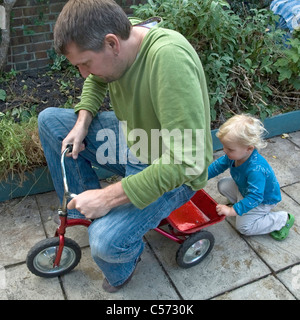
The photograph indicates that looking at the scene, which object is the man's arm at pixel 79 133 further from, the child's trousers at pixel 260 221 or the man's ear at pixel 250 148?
the child's trousers at pixel 260 221

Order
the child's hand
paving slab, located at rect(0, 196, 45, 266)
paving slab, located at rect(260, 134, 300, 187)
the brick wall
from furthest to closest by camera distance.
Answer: the brick wall, paving slab, located at rect(260, 134, 300, 187), paving slab, located at rect(0, 196, 45, 266), the child's hand

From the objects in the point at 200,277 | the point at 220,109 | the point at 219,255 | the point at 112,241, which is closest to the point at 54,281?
the point at 112,241

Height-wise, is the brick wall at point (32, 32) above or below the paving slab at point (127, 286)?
above

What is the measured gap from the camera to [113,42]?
150cm

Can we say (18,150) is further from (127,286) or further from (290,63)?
(290,63)

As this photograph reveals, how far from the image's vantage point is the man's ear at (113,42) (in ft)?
4.81

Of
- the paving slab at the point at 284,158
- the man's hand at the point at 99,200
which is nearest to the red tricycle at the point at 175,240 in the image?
the man's hand at the point at 99,200

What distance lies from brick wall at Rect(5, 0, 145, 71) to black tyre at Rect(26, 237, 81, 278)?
2.42m

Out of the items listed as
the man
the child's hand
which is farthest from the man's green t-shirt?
the child's hand

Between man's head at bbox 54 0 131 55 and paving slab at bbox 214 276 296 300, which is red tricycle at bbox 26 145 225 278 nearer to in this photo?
paving slab at bbox 214 276 296 300

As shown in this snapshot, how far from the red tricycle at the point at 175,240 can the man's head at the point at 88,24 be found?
680 millimetres

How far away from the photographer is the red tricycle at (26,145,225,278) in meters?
1.97

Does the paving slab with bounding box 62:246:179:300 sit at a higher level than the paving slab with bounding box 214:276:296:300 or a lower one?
lower

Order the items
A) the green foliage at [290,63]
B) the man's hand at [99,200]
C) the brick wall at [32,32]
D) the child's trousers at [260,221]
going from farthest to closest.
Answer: the brick wall at [32,32]
the green foliage at [290,63]
the child's trousers at [260,221]
the man's hand at [99,200]
